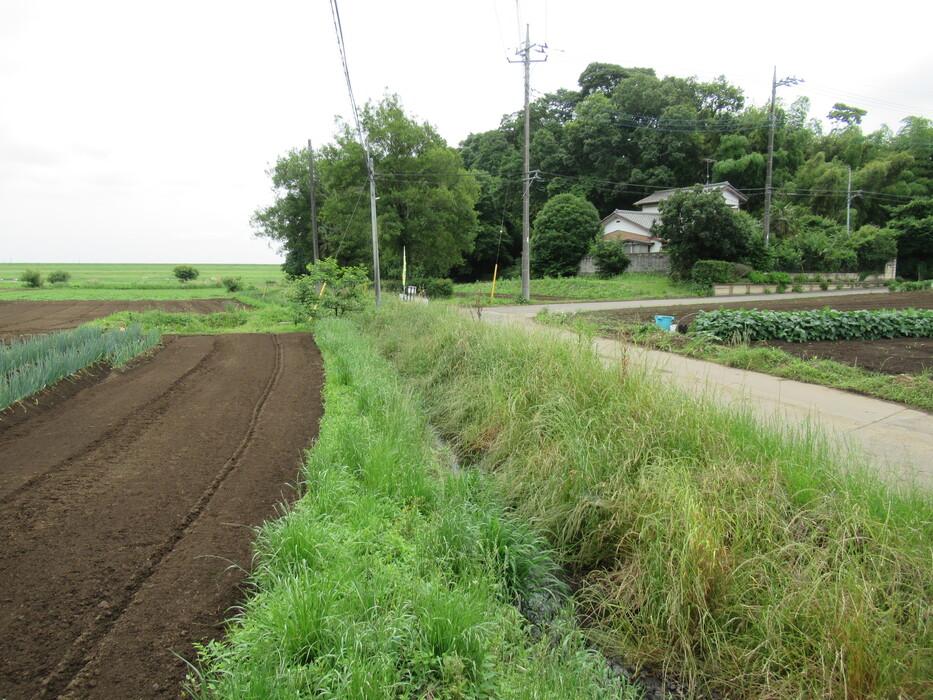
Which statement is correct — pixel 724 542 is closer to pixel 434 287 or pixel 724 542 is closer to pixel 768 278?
pixel 434 287

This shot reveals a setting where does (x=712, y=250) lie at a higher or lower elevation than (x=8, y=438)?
higher

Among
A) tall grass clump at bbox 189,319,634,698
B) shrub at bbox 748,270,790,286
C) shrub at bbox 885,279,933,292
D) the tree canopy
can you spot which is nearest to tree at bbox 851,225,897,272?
the tree canopy

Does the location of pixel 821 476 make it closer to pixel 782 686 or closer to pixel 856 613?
pixel 856 613

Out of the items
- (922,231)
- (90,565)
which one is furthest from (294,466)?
(922,231)

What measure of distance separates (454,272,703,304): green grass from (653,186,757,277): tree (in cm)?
173

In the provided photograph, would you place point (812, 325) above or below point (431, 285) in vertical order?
below

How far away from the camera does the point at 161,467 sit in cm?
484

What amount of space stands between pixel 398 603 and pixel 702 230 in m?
29.8

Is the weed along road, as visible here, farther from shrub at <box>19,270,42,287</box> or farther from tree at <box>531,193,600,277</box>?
shrub at <box>19,270,42,287</box>

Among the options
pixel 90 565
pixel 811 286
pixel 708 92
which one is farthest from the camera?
pixel 708 92

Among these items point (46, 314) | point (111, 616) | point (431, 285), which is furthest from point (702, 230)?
point (46, 314)

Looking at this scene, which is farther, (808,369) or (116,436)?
(808,369)

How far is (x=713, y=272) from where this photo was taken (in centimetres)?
2845

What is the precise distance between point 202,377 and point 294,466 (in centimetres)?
524
